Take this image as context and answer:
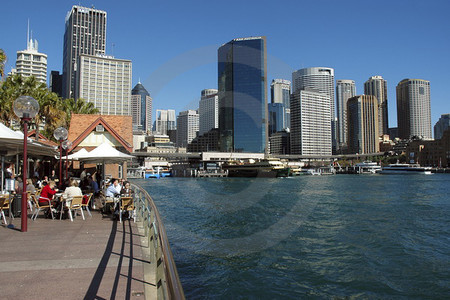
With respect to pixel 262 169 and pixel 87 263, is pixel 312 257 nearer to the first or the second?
pixel 87 263

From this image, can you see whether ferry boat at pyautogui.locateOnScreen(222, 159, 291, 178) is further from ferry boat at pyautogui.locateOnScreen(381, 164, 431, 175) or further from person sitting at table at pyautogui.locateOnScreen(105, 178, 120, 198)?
person sitting at table at pyautogui.locateOnScreen(105, 178, 120, 198)

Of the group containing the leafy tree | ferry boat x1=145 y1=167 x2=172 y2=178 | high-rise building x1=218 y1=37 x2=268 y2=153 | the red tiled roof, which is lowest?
ferry boat x1=145 y1=167 x2=172 y2=178

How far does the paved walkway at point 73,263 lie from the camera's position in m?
5.06

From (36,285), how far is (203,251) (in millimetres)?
8292

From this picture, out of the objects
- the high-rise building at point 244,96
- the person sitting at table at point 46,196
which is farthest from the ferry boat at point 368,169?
the person sitting at table at point 46,196

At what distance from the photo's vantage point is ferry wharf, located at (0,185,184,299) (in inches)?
192

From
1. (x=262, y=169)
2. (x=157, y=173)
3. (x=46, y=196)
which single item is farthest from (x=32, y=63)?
(x=46, y=196)

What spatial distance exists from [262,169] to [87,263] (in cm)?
10702

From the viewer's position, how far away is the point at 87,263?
21.0 feet

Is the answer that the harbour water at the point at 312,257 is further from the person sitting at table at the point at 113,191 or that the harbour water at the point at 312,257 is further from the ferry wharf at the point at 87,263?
the person sitting at table at the point at 113,191

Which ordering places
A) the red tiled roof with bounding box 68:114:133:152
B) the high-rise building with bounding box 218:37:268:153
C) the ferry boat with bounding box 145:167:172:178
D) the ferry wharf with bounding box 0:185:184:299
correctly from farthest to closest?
the high-rise building with bounding box 218:37:268:153 → the ferry boat with bounding box 145:167:172:178 → the red tiled roof with bounding box 68:114:133:152 → the ferry wharf with bounding box 0:185:184:299

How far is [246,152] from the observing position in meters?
164

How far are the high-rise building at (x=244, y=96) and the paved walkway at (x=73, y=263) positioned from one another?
149132mm

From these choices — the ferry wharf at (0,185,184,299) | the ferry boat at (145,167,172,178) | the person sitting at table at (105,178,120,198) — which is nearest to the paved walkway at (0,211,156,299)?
the ferry wharf at (0,185,184,299)
